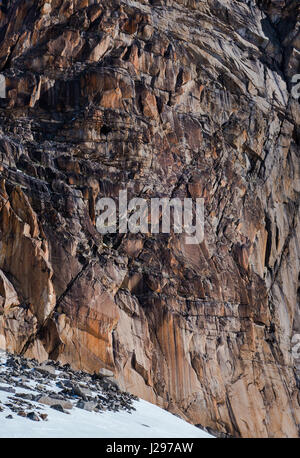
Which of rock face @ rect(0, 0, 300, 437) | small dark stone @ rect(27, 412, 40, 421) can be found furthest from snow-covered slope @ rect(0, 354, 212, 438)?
rock face @ rect(0, 0, 300, 437)

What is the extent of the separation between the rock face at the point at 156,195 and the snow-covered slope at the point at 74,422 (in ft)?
30.8

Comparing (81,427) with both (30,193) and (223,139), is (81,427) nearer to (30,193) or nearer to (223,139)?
(30,193)

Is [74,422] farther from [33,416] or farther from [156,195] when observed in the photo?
[156,195]

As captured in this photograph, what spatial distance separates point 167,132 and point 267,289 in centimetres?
1174

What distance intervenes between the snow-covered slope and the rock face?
9.38 m

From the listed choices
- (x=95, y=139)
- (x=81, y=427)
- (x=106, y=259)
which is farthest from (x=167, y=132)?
(x=81, y=427)

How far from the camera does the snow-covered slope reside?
1336 cm

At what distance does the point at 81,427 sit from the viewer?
47.2ft

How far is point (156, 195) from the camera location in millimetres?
34562

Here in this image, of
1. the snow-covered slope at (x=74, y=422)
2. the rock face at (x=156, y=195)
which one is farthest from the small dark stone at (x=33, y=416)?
the rock face at (x=156, y=195)

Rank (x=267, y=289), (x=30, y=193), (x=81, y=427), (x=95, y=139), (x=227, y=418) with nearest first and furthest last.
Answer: (x=81, y=427), (x=30, y=193), (x=227, y=418), (x=95, y=139), (x=267, y=289)

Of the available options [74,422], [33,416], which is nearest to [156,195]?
[74,422]

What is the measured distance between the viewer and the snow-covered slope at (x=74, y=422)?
526 inches

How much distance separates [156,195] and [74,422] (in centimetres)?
2104
